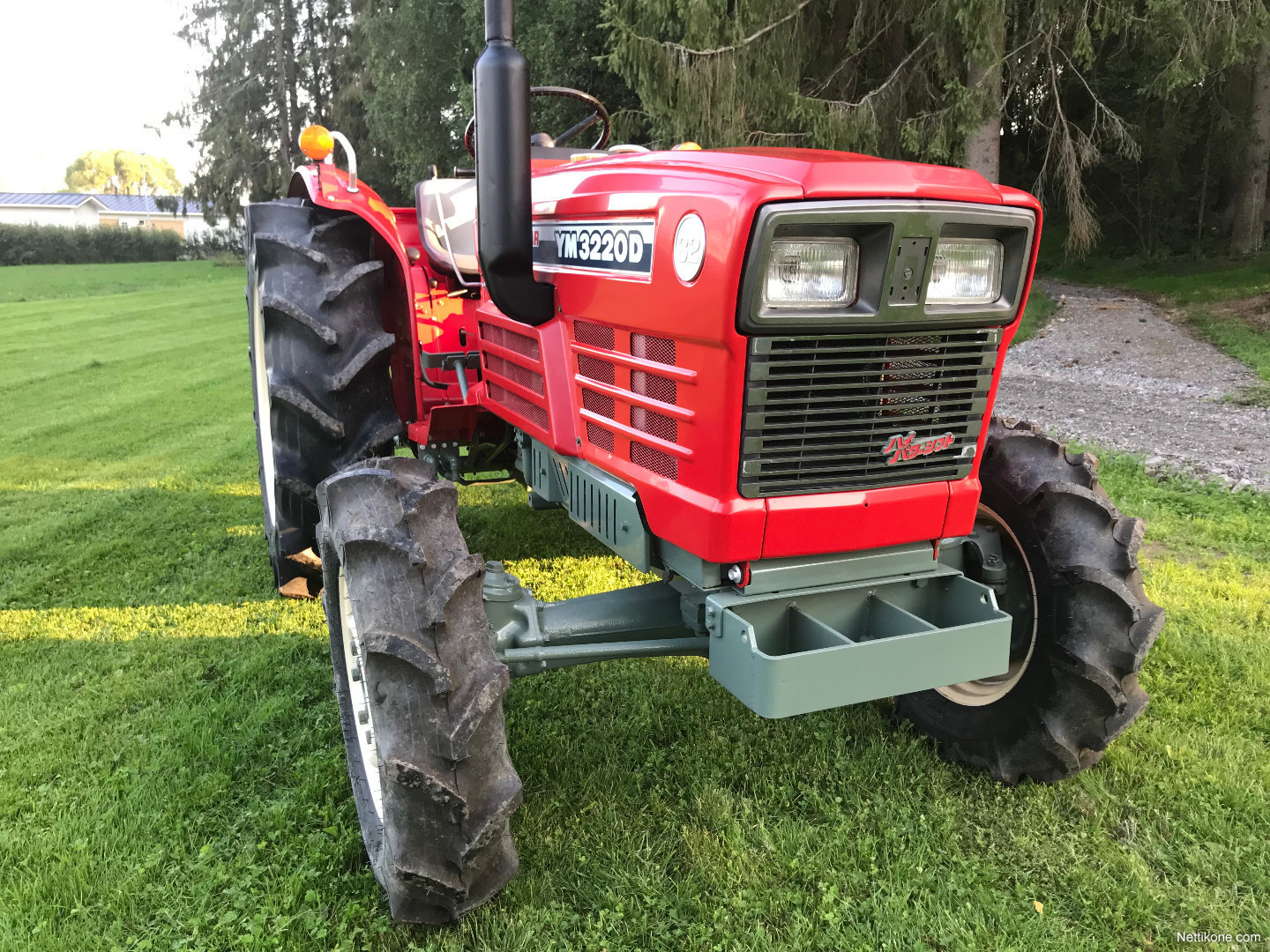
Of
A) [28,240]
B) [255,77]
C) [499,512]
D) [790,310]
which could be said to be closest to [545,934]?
[790,310]

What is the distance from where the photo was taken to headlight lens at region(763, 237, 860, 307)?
1851 millimetres

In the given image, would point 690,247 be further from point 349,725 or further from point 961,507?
point 349,725

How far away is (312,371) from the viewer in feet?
9.75

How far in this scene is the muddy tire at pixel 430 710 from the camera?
1.96 m

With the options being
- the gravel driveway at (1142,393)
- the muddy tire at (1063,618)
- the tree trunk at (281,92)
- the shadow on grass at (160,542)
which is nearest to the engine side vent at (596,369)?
the muddy tire at (1063,618)

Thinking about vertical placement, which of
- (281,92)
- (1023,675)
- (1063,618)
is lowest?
(1023,675)

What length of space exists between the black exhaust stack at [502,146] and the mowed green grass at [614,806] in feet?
5.15

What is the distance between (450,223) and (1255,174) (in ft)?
70.5

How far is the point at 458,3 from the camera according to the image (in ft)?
65.6

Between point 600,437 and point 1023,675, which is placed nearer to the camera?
point 600,437

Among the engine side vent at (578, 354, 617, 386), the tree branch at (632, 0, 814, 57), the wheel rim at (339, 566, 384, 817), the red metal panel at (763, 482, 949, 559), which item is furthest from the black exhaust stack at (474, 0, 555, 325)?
the tree branch at (632, 0, 814, 57)

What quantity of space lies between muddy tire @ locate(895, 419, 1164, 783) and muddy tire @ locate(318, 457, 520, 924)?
149 cm

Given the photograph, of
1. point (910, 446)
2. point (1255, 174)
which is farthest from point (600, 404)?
point (1255, 174)

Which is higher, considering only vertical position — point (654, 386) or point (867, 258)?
point (867, 258)
